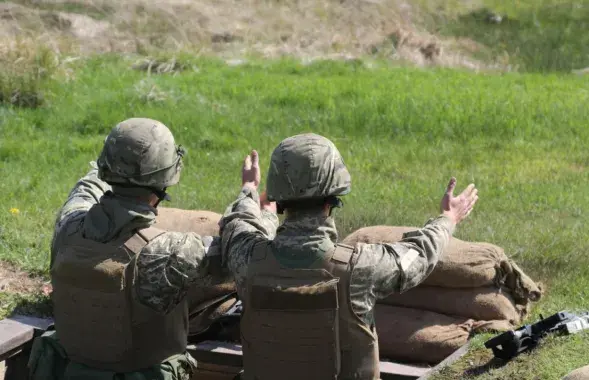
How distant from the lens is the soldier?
4195 mm

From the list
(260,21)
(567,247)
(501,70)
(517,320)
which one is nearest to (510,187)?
(567,247)

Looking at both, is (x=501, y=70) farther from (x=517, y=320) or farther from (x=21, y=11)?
(x=517, y=320)

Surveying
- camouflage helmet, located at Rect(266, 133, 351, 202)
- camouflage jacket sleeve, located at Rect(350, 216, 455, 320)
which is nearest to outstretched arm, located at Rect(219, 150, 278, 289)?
camouflage helmet, located at Rect(266, 133, 351, 202)

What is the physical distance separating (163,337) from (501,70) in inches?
495

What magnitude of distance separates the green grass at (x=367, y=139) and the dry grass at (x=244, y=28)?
103 inches

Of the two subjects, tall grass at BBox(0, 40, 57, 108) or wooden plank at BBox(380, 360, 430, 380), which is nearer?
wooden plank at BBox(380, 360, 430, 380)

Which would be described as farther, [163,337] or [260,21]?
[260,21]

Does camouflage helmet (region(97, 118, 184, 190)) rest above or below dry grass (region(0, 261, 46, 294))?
above

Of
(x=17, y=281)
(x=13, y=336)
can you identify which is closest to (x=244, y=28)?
(x=17, y=281)

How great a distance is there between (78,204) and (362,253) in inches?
55.8

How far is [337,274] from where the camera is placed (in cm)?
419

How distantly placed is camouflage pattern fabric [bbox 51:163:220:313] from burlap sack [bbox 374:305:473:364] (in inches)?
58.1

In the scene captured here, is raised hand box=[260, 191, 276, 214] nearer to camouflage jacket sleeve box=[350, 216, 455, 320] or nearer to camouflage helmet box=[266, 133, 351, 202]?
camouflage helmet box=[266, 133, 351, 202]

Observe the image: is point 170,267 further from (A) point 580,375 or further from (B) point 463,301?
(B) point 463,301
